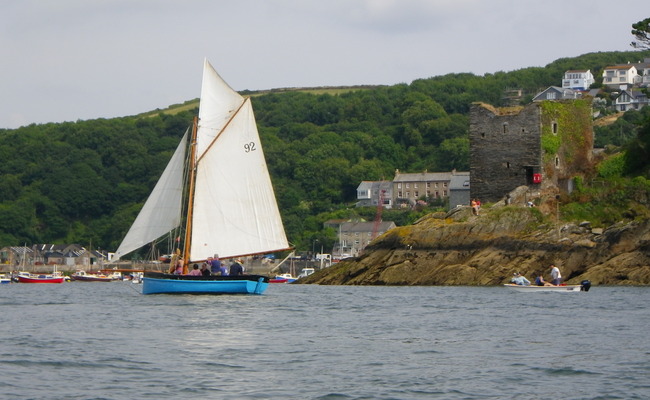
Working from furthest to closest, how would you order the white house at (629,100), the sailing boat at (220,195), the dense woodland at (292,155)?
the white house at (629,100), the dense woodland at (292,155), the sailing boat at (220,195)

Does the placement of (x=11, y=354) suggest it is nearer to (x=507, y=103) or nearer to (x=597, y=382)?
(x=597, y=382)

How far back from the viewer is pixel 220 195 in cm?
4869

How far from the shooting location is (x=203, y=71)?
48.9 metres

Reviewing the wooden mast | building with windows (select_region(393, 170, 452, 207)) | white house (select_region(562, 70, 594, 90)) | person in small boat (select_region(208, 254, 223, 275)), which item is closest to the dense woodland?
building with windows (select_region(393, 170, 452, 207))

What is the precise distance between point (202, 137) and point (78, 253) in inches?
3973

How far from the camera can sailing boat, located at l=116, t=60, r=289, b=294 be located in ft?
159

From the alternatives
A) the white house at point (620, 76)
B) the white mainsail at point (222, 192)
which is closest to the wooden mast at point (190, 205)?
the white mainsail at point (222, 192)

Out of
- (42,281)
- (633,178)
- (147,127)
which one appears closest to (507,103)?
(147,127)

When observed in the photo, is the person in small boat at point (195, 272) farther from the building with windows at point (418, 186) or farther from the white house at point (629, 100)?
the white house at point (629, 100)

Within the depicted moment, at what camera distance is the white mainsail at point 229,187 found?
4866 centimetres

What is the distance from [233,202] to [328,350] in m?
20.3

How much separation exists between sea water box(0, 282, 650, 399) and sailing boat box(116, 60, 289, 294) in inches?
167

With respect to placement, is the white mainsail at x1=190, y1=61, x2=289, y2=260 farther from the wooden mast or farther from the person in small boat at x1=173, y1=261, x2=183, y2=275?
the person in small boat at x1=173, y1=261, x2=183, y2=275

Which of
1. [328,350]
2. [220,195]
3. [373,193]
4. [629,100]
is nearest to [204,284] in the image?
[220,195]
